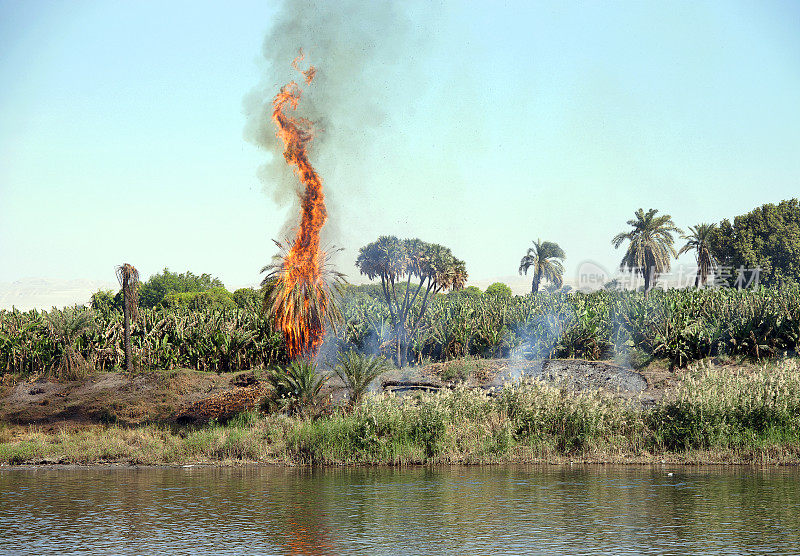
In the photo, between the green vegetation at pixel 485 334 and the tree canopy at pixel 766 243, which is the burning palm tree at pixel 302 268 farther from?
the tree canopy at pixel 766 243

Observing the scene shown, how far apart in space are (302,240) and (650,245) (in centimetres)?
A: 5986

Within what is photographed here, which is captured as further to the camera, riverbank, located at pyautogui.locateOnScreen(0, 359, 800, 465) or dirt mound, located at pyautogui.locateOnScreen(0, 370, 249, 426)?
dirt mound, located at pyautogui.locateOnScreen(0, 370, 249, 426)

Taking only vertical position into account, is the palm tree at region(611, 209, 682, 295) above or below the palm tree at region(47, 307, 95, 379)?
above

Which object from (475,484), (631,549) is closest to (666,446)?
(475,484)

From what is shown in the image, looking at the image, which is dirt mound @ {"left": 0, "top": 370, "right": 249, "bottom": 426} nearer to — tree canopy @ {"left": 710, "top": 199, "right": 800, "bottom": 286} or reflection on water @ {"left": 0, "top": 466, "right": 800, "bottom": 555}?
reflection on water @ {"left": 0, "top": 466, "right": 800, "bottom": 555}

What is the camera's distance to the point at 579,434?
102 feet

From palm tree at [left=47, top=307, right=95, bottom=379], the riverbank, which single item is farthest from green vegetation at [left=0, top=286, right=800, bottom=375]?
the riverbank

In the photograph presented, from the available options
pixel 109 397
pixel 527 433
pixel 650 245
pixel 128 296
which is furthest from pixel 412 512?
pixel 650 245

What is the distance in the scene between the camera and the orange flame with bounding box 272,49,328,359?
128ft

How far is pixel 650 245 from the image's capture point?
296 ft

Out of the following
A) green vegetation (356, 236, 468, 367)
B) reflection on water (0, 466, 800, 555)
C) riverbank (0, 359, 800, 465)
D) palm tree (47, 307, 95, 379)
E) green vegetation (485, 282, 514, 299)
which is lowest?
reflection on water (0, 466, 800, 555)

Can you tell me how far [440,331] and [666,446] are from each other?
2440cm

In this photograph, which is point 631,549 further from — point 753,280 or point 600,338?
point 753,280

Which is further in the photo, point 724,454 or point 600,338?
point 600,338
